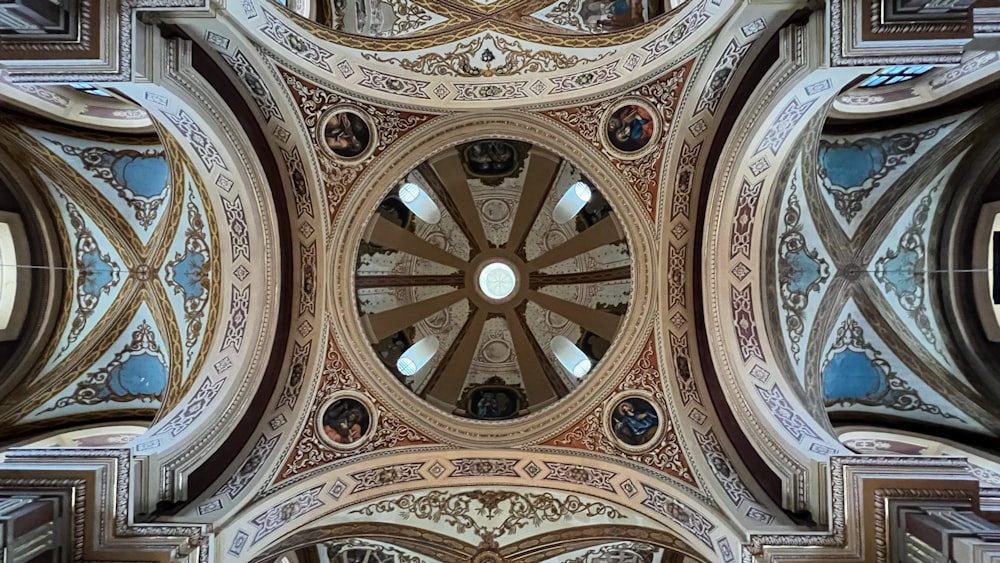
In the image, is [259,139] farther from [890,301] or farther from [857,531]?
[890,301]

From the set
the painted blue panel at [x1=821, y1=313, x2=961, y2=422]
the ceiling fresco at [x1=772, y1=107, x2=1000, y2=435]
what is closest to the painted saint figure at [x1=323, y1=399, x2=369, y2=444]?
the ceiling fresco at [x1=772, y1=107, x2=1000, y2=435]

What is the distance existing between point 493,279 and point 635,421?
5115mm

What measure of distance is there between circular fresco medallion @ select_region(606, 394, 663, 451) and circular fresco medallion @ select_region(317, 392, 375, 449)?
427 centimetres

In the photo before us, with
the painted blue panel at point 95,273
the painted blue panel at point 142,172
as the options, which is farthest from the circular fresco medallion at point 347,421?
the painted blue panel at point 142,172

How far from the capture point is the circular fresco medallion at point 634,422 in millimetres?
10234

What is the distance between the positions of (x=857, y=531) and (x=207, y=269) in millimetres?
10288

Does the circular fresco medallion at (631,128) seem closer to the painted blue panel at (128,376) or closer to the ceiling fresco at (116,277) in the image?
the ceiling fresco at (116,277)

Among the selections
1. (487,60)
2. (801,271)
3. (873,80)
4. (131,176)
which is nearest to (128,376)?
(131,176)

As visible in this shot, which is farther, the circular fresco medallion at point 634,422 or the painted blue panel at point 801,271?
the circular fresco medallion at point 634,422

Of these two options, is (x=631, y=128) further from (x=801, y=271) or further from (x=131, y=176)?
(x=131, y=176)

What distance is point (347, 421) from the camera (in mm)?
10641

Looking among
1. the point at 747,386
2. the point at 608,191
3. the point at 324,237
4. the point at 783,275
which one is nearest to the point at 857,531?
the point at 747,386

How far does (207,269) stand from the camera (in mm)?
10344

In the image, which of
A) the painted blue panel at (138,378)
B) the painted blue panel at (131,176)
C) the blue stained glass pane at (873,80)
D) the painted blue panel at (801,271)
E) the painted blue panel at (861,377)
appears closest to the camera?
the blue stained glass pane at (873,80)
